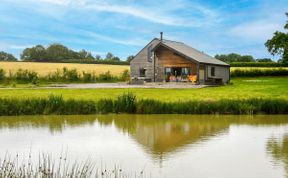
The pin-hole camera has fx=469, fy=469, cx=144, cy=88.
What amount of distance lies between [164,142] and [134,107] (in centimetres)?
860

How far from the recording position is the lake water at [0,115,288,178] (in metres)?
11.9

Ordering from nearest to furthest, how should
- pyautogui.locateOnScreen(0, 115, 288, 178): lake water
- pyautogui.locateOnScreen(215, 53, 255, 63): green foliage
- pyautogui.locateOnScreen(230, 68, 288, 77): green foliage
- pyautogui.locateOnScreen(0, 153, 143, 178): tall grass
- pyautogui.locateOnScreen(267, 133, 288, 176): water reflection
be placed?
pyautogui.locateOnScreen(0, 153, 143, 178): tall grass → pyautogui.locateOnScreen(0, 115, 288, 178): lake water → pyautogui.locateOnScreen(267, 133, 288, 176): water reflection → pyautogui.locateOnScreen(230, 68, 288, 77): green foliage → pyautogui.locateOnScreen(215, 53, 255, 63): green foliage

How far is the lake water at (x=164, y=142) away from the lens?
1187 centimetres

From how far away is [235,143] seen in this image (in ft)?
52.0

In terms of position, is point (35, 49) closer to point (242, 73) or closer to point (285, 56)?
point (242, 73)

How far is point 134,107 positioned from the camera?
24.7 m

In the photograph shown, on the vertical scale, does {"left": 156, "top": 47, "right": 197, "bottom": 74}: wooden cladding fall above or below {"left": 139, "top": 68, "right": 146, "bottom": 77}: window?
above

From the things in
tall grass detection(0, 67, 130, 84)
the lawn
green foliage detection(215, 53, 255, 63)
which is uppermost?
green foliage detection(215, 53, 255, 63)

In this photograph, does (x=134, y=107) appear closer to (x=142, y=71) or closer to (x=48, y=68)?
(x=142, y=71)

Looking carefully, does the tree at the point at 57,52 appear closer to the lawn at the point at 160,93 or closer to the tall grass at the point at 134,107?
the lawn at the point at 160,93

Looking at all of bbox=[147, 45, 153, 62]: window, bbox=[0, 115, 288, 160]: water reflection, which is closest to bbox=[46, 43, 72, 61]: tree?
bbox=[147, 45, 153, 62]: window

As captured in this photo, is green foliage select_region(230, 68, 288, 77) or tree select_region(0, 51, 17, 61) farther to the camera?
tree select_region(0, 51, 17, 61)

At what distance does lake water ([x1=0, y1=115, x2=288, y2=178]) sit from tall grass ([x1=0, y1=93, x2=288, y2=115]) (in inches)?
36.5

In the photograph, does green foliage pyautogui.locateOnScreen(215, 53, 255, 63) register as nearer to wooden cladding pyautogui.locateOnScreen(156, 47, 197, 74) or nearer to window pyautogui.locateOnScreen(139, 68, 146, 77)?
window pyautogui.locateOnScreen(139, 68, 146, 77)
